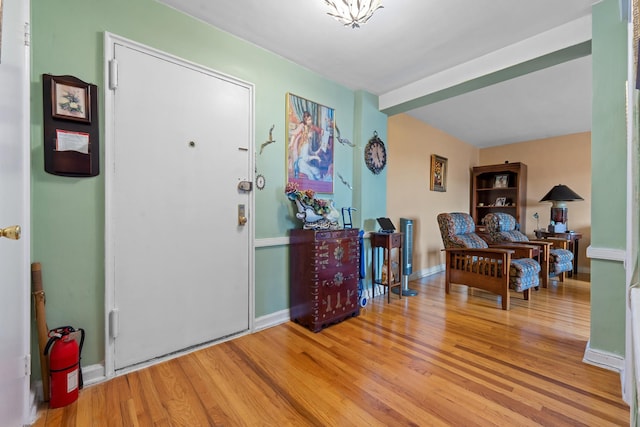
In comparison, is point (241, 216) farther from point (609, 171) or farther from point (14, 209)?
point (609, 171)

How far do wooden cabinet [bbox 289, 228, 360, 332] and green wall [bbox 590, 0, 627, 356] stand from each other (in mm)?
1665

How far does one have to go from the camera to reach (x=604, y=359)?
174 cm

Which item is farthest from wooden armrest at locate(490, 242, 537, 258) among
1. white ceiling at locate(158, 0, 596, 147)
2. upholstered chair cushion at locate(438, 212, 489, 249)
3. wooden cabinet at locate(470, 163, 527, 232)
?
white ceiling at locate(158, 0, 596, 147)

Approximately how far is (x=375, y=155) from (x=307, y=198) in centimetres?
122

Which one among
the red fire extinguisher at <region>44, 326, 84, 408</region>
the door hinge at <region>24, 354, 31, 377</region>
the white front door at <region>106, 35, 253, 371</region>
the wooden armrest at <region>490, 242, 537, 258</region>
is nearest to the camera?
the door hinge at <region>24, 354, 31, 377</region>

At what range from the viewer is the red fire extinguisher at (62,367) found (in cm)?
136

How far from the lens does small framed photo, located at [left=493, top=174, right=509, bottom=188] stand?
5134 millimetres

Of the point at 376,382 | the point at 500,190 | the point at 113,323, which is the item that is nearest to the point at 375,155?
the point at 376,382

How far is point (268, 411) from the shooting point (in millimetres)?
1368

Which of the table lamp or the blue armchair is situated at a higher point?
the table lamp

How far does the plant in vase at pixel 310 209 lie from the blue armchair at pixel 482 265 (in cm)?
168

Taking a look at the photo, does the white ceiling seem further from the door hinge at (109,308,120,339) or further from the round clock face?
the door hinge at (109,308,120,339)

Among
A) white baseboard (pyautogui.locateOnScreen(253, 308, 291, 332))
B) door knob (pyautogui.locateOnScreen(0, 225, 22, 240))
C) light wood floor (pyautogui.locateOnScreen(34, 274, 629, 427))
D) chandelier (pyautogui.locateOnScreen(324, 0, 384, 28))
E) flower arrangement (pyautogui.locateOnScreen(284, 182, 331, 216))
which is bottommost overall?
light wood floor (pyautogui.locateOnScreen(34, 274, 629, 427))

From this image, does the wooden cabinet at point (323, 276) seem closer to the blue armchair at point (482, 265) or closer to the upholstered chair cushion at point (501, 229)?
the blue armchair at point (482, 265)
